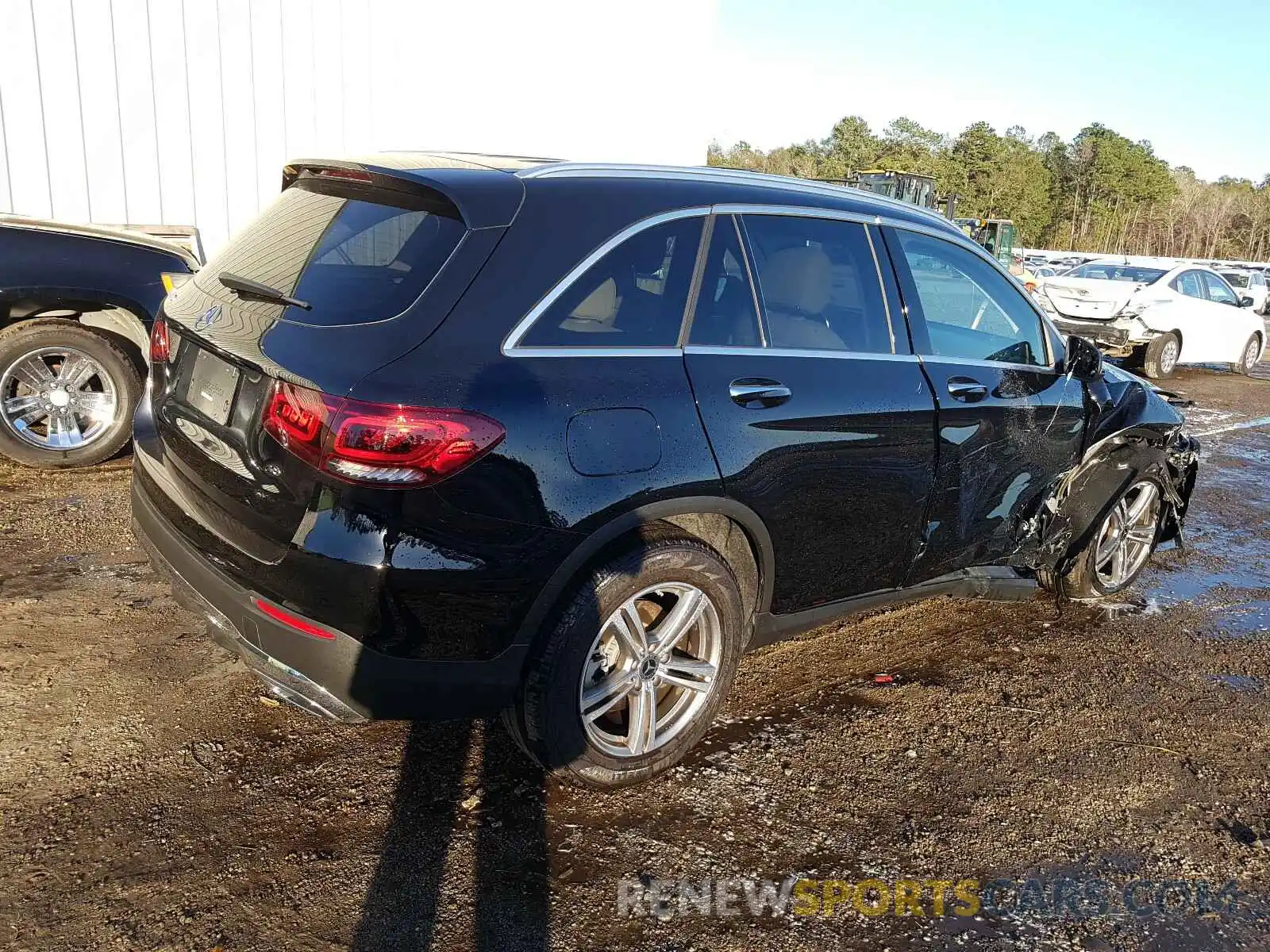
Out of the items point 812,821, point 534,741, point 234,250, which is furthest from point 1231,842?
point 234,250

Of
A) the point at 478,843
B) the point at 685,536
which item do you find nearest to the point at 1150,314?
the point at 685,536

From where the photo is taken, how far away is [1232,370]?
1650 cm

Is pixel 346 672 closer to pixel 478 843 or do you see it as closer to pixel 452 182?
pixel 478 843

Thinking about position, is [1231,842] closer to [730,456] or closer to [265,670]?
[730,456]

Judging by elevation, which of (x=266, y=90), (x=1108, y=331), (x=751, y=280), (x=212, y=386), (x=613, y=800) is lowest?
(x=613, y=800)

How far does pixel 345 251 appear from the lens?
290 centimetres

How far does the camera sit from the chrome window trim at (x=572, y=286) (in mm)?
2646

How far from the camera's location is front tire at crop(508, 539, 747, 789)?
2.79 metres

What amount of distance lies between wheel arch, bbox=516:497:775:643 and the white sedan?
1197cm

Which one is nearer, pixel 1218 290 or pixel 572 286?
pixel 572 286

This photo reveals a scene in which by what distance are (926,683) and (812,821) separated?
48.5 inches

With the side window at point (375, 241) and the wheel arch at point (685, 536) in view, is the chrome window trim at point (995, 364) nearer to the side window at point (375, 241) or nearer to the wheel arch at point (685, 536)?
the wheel arch at point (685, 536)

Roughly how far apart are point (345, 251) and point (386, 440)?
30.4 inches

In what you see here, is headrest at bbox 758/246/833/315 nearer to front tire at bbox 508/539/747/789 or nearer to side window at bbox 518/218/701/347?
side window at bbox 518/218/701/347
